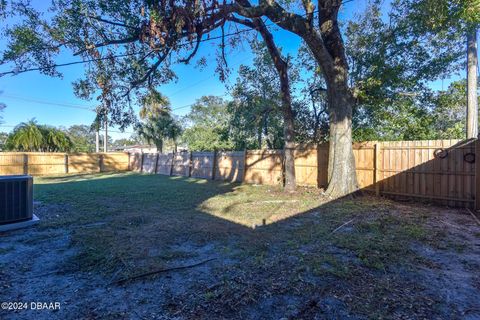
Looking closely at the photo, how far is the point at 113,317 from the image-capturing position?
2.00 m

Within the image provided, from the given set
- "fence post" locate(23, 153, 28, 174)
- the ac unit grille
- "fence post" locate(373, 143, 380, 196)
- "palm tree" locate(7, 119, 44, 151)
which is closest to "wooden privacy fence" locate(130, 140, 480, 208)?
"fence post" locate(373, 143, 380, 196)

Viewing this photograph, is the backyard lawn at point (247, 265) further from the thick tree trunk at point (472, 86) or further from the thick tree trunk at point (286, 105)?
the thick tree trunk at point (472, 86)

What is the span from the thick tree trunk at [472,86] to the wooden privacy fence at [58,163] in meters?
20.7

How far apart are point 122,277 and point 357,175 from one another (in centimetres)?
711

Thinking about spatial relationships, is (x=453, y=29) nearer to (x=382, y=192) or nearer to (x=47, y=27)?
(x=382, y=192)

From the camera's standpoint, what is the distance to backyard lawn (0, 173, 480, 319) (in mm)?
2133

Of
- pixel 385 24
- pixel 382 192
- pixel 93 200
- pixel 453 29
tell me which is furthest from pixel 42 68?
pixel 453 29

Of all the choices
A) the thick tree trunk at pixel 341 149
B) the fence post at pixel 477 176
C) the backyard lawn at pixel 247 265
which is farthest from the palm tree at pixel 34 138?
the fence post at pixel 477 176

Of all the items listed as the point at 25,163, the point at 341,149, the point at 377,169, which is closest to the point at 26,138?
the point at 25,163

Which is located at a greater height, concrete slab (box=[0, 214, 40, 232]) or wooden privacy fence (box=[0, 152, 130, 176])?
wooden privacy fence (box=[0, 152, 130, 176])

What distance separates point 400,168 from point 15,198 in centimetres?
852

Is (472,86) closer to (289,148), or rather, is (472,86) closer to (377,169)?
(377,169)

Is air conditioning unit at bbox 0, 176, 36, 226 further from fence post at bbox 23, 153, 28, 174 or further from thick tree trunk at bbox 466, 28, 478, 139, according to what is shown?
fence post at bbox 23, 153, 28, 174

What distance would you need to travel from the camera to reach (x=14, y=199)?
14.0ft
